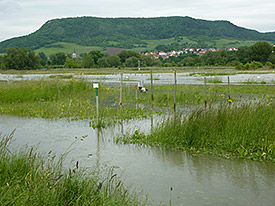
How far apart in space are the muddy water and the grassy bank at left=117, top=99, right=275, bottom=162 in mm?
384

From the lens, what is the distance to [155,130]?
9273 mm

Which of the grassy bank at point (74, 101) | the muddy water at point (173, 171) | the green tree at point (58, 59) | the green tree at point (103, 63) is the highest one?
the green tree at point (58, 59)

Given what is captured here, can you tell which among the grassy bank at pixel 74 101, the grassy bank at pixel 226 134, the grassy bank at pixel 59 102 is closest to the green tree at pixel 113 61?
the grassy bank at pixel 59 102

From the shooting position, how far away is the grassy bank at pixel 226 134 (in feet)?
25.4

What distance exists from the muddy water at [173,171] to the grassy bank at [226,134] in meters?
0.38

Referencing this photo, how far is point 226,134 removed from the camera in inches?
320

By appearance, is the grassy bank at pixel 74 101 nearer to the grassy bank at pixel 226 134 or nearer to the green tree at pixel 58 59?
the grassy bank at pixel 226 134

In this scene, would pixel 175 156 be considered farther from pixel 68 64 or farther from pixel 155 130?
pixel 68 64

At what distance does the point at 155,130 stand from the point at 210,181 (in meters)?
3.24

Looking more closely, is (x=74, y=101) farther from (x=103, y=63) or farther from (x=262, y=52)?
(x=103, y=63)

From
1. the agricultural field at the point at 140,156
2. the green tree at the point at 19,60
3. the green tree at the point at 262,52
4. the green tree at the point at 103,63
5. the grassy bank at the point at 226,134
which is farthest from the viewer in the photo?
the green tree at the point at 103,63

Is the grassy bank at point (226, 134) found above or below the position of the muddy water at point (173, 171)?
above

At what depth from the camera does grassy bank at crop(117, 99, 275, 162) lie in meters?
7.73

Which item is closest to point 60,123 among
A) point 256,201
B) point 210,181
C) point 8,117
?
Result: point 8,117
